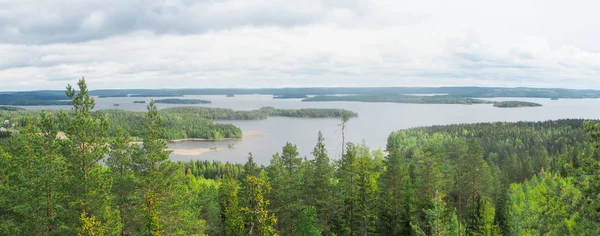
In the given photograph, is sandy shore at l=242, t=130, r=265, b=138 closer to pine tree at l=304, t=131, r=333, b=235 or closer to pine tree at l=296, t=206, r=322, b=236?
pine tree at l=304, t=131, r=333, b=235

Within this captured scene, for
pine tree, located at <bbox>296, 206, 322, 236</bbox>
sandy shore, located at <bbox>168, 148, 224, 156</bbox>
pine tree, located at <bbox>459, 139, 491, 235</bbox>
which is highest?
pine tree, located at <bbox>459, 139, 491, 235</bbox>

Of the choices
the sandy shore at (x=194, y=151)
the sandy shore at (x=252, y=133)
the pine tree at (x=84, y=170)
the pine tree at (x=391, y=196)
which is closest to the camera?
the pine tree at (x=84, y=170)

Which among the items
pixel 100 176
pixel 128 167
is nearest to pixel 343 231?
pixel 128 167

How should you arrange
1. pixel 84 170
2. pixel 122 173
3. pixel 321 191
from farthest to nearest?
pixel 321 191
pixel 122 173
pixel 84 170

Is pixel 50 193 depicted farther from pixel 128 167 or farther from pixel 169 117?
pixel 169 117

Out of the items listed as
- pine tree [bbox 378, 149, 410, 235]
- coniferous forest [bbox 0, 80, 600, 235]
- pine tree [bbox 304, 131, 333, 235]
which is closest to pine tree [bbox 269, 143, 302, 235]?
coniferous forest [bbox 0, 80, 600, 235]

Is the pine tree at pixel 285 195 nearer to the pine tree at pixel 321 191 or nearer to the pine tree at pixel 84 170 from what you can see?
the pine tree at pixel 321 191

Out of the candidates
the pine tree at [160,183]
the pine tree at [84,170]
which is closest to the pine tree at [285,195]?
the pine tree at [160,183]

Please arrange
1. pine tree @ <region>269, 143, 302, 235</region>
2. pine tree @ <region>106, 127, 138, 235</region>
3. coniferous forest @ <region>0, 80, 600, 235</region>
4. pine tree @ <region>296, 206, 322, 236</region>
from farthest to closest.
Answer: pine tree @ <region>296, 206, 322, 236</region> < pine tree @ <region>269, 143, 302, 235</region> < pine tree @ <region>106, 127, 138, 235</region> < coniferous forest @ <region>0, 80, 600, 235</region>

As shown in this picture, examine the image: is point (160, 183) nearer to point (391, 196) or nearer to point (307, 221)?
point (307, 221)

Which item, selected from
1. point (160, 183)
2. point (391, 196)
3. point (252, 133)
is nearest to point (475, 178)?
point (391, 196)

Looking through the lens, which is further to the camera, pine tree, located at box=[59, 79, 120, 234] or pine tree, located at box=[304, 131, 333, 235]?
pine tree, located at box=[304, 131, 333, 235]
